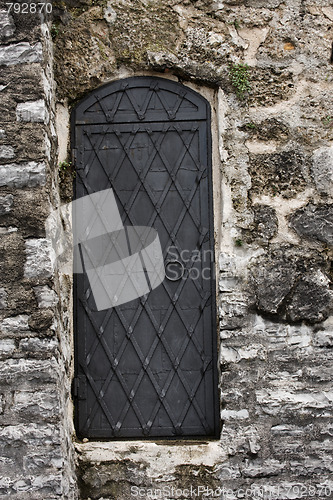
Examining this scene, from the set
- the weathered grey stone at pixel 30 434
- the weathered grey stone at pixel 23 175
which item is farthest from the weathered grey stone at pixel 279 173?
the weathered grey stone at pixel 30 434

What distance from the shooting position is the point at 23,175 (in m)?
2.56

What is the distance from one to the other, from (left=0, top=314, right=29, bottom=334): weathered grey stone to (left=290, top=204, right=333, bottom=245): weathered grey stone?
1514 mm

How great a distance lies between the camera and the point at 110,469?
2.57 meters

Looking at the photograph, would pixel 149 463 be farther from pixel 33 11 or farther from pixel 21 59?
pixel 33 11

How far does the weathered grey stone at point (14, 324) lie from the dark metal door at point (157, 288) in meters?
0.33

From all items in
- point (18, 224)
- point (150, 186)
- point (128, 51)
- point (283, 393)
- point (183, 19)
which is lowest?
point (283, 393)

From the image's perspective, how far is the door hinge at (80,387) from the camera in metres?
2.68

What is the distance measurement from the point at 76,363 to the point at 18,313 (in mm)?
450

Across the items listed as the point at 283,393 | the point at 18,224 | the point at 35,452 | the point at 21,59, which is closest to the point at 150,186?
the point at 18,224

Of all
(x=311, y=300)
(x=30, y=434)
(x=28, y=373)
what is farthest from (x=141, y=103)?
(x=30, y=434)

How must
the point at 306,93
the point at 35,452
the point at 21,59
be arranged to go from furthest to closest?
the point at 306,93, the point at 21,59, the point at 35,452

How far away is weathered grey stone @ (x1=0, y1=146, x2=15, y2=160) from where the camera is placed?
257 cm

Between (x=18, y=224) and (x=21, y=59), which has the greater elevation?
(x=21, y=59)

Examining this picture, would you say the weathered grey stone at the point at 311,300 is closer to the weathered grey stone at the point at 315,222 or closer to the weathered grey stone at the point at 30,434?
the weathered grey stone at the point at 315,222
